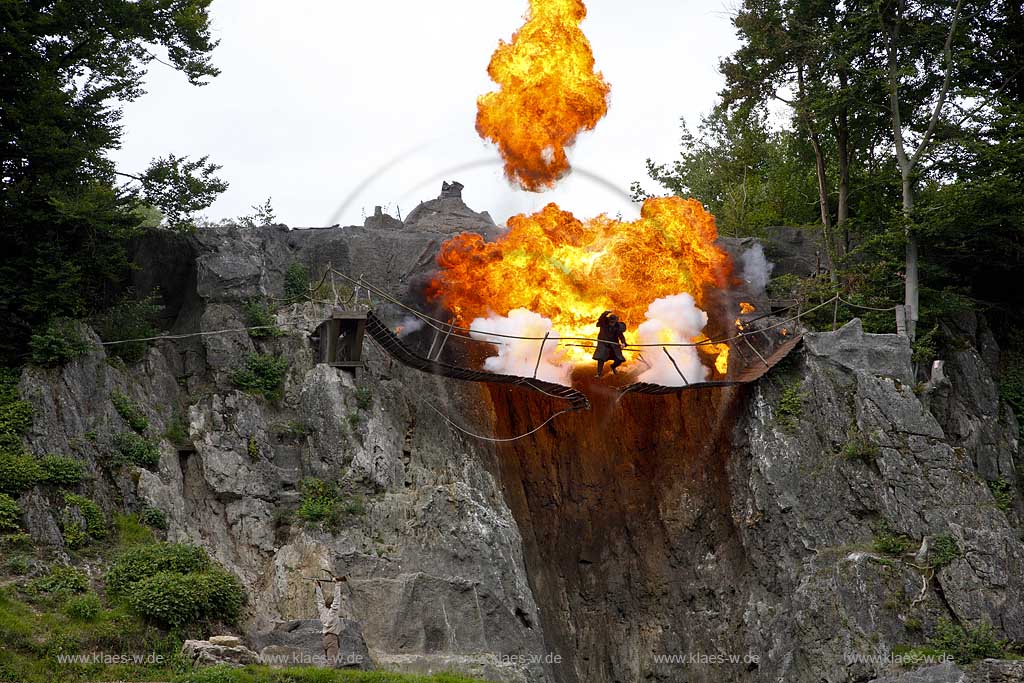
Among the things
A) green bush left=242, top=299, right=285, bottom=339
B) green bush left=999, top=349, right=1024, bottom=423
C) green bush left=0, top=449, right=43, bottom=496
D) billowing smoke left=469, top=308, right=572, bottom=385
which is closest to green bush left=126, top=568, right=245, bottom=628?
green bush left=0, top=449, right=43, bottom=496

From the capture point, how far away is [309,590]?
24172 mm

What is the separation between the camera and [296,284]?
29.6 meters

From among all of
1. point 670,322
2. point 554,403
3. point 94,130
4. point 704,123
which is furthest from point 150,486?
point 704,123

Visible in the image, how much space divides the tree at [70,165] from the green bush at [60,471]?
3085 mm

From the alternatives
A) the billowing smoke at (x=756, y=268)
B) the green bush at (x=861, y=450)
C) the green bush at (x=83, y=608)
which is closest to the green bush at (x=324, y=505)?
the green bush at (x=83, y=608)

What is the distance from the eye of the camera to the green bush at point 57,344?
24516 millimetres

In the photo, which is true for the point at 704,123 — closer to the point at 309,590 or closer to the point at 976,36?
the point at 976,36

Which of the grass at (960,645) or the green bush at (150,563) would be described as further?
the grass at (960,645)

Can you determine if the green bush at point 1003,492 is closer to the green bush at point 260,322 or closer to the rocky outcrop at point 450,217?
the rocky outcrop at point 450,217

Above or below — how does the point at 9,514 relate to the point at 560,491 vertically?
below

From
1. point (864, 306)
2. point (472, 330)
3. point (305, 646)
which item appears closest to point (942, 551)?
point (864, 306)

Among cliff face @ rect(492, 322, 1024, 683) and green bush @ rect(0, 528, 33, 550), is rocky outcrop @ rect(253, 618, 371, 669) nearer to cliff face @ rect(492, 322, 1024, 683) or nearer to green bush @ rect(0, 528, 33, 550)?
green bush @ rect(0, 528, 33, 550)

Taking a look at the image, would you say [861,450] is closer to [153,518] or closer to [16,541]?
[153,518]

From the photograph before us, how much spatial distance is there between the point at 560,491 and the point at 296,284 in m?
8.70
